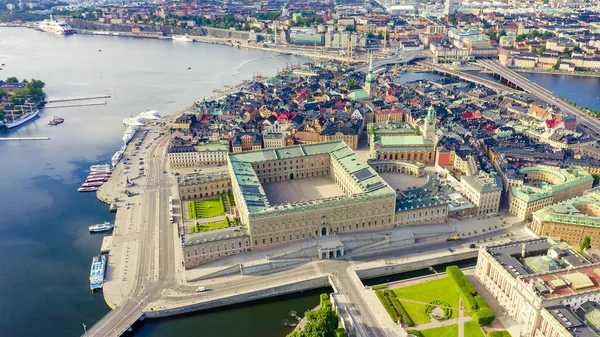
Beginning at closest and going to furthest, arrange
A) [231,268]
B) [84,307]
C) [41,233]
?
[84,307] < [231,268] < [41,233]

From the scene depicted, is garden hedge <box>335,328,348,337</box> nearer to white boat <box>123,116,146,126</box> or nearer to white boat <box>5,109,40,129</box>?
white boat <box>123,116,146,126</box>

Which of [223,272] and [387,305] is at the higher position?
[223,272]

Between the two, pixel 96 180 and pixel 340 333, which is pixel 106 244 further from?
pixel 340 333

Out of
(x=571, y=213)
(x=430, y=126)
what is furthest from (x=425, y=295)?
(x=430, y=126)

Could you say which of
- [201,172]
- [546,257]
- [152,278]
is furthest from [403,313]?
[201,172]

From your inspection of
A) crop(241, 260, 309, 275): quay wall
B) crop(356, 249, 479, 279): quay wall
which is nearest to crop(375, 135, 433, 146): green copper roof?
crop(356, 249, 479, 279): quay wall

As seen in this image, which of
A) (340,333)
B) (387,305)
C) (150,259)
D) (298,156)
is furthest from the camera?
(298,156)

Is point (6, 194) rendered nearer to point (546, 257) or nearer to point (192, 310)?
point (192, 310)
